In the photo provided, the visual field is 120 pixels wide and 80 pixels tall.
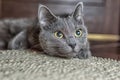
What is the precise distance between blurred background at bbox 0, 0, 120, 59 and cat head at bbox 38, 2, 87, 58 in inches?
40.0

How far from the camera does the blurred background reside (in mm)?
2578

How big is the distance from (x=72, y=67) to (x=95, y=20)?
4.98ft

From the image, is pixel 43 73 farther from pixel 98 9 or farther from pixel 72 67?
pixel 98 9

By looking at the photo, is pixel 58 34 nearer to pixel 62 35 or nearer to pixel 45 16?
pixel 62 35

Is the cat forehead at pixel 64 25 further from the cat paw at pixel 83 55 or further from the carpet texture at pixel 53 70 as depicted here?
the carpet texture at pixel 53 70

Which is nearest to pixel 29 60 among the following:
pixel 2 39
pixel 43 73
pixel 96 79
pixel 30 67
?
pixel 30 67

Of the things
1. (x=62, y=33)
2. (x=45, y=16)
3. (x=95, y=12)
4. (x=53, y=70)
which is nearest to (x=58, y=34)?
(x=62, y=33)

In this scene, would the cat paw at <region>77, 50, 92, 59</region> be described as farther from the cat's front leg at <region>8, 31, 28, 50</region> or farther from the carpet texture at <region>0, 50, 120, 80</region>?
the cat's front leg at <region>8, 31, 28, 50</region>

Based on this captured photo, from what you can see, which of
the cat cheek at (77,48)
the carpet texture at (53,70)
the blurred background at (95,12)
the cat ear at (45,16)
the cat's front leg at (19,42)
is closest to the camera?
the carpet texture at (53,70)

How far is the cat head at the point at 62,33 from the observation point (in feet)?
4.63

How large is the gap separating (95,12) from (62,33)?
1204 mm

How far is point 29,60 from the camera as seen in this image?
1281mm

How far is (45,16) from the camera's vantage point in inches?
61.0

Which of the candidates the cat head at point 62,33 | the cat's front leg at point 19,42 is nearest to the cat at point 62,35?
the cat head at point 62,33
